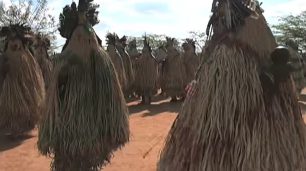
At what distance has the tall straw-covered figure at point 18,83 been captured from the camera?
10.0m

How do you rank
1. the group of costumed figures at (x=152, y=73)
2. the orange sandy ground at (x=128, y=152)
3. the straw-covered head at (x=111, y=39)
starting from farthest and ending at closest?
the group of costumed figures at (x=152, y=73)
the straw-covered head at (x=111, y=39)
the orange sandy ground at (x=128, y=152)

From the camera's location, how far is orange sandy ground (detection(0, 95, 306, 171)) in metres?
8.14

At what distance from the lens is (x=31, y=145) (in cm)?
997

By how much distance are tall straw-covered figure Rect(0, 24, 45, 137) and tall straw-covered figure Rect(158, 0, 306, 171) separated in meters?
7.38

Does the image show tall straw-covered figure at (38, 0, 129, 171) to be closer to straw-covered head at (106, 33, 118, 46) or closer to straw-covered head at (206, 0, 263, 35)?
→ straw-covered head at (206, 0, 263, 35)

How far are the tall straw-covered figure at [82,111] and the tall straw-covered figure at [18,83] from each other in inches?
183

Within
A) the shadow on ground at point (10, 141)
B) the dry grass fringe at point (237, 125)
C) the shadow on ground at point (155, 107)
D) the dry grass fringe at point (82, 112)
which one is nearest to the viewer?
the dry grass fringe at point (237, 125)

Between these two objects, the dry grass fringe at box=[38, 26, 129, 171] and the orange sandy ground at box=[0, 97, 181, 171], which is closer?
the dry grass fringe at box=[38, 26, 129, 171]

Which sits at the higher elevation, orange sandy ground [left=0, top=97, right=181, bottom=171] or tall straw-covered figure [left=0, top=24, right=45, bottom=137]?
tall straw-covered figure [left=0, top=24, right=45, bottom=137]

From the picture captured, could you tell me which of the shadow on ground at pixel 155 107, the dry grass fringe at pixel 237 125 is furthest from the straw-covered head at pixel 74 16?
the shadow on ground at pixel 155 107

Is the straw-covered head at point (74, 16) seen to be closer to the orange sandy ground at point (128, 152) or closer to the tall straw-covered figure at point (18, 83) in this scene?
the orange sandy ground at point (128, 152)

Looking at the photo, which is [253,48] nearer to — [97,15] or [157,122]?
[97,15]

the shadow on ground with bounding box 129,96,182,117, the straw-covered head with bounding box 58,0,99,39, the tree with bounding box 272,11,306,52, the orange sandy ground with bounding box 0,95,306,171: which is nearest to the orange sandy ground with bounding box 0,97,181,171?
the orange sandy ground with bounding box 0,95,306,171

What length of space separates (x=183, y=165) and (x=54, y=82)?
9.14ft
